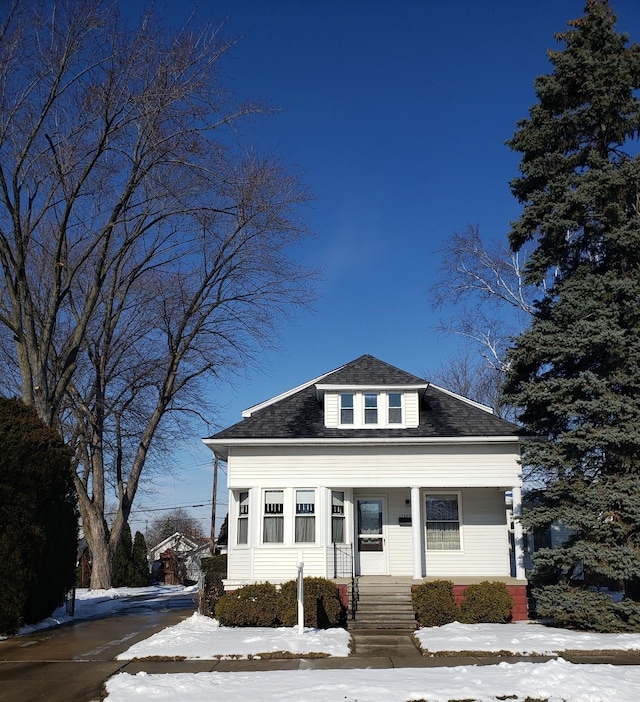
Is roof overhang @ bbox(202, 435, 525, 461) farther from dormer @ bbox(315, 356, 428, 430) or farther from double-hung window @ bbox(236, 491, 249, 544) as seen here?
double-hung window @ bbox(236, 491, 249, 544)

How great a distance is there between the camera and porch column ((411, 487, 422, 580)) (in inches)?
658

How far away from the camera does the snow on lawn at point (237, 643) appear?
1187 cm

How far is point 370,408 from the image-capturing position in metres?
18.6

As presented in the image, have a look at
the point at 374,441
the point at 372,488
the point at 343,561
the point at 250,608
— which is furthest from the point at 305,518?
the point at 250,608

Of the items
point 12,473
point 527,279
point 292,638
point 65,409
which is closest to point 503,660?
point 292,638

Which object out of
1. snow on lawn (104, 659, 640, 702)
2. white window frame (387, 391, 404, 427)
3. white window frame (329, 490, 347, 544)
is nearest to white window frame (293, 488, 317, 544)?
white window frame (329, 490, 347, 544)

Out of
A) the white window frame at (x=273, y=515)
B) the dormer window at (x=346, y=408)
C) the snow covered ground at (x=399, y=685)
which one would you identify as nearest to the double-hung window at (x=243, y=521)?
the white window frame at (x=273, y=515)

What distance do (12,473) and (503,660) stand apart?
32.8 feet

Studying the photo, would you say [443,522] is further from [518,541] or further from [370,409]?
[370,409]

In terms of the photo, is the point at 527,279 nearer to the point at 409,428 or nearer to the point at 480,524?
the point at 409,428

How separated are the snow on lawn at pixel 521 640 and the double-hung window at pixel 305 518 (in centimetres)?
399

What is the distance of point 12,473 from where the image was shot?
45.9 feet

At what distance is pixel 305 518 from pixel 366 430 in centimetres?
276

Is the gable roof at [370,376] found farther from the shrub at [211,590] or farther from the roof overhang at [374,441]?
the shrub at [211,590]
